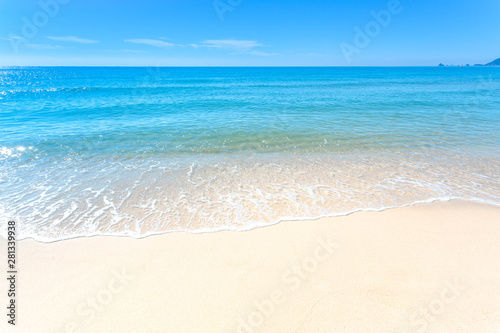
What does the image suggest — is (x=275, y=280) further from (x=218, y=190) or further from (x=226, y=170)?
(x=226, y=170)

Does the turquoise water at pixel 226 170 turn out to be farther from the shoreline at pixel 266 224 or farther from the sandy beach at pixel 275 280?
the sandy beach at pixel 275 280

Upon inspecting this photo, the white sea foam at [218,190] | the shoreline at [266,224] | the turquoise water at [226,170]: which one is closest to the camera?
the shoreline at [266,224]

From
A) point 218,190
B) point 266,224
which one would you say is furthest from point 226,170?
point 266,224

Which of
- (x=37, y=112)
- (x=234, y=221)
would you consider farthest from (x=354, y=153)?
(x=37, y=112)

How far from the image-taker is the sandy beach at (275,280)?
3.75 m

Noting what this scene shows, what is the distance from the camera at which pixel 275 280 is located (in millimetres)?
4434

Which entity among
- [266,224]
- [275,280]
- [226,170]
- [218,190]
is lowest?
[275,280]

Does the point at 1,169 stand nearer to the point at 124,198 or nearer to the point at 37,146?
the point at 37,146

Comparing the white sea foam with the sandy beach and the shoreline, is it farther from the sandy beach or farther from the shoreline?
the sandy beach

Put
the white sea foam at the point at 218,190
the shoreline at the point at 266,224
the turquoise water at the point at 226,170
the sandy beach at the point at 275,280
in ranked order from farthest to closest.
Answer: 1. the turquoise water at the point at 226,170
2. the white sea foam at the point at 218,190
3. the shoreline at the point at 266,224
4. the sandy beach at the point at 275,280

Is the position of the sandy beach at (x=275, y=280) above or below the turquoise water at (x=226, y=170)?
below

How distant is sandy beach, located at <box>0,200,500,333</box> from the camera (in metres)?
3.75

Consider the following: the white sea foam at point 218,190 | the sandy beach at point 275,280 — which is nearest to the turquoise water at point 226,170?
the white sea foam at point 218,190

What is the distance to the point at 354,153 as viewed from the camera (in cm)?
1130
